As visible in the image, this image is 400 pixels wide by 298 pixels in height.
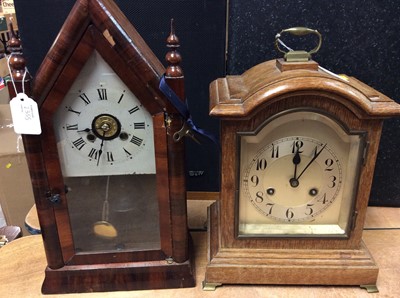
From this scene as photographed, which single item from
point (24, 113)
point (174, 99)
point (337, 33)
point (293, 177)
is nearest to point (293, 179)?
point (293, 177)

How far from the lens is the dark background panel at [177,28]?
940mm

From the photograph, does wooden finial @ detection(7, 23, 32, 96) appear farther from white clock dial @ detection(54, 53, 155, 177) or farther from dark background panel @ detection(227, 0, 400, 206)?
dark background panel @ detection(227, 0, 400, 206)

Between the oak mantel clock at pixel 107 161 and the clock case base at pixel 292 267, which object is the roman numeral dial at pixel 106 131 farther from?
the clock case base at pixel 292 267

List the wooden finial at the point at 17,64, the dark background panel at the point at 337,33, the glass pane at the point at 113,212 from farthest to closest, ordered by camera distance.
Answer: the dark background panel at the point at 337,33 → the glass pane at the point at 113,212 → the wooden finial at the point at 17,64

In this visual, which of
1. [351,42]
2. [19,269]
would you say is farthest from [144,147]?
[351,42]

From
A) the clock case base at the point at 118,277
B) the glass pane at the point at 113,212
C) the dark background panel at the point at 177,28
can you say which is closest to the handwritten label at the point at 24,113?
the glass pane at the point at 113,212

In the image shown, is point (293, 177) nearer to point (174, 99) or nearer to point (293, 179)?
point (293, 179)

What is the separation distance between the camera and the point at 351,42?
89 centimetres

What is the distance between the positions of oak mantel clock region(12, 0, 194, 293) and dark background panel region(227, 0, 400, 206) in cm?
32

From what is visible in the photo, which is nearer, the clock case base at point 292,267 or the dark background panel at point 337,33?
the clock case base at point 292,267

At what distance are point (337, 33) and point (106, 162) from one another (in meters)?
0.59

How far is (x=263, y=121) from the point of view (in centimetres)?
66

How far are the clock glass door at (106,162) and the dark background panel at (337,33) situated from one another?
0.38m

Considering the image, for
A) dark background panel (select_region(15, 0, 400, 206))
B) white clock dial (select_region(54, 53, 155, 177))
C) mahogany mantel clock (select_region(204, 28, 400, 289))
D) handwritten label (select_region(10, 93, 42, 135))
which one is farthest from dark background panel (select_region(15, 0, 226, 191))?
handwritten label (select_region(10, 93, 42, 135))
